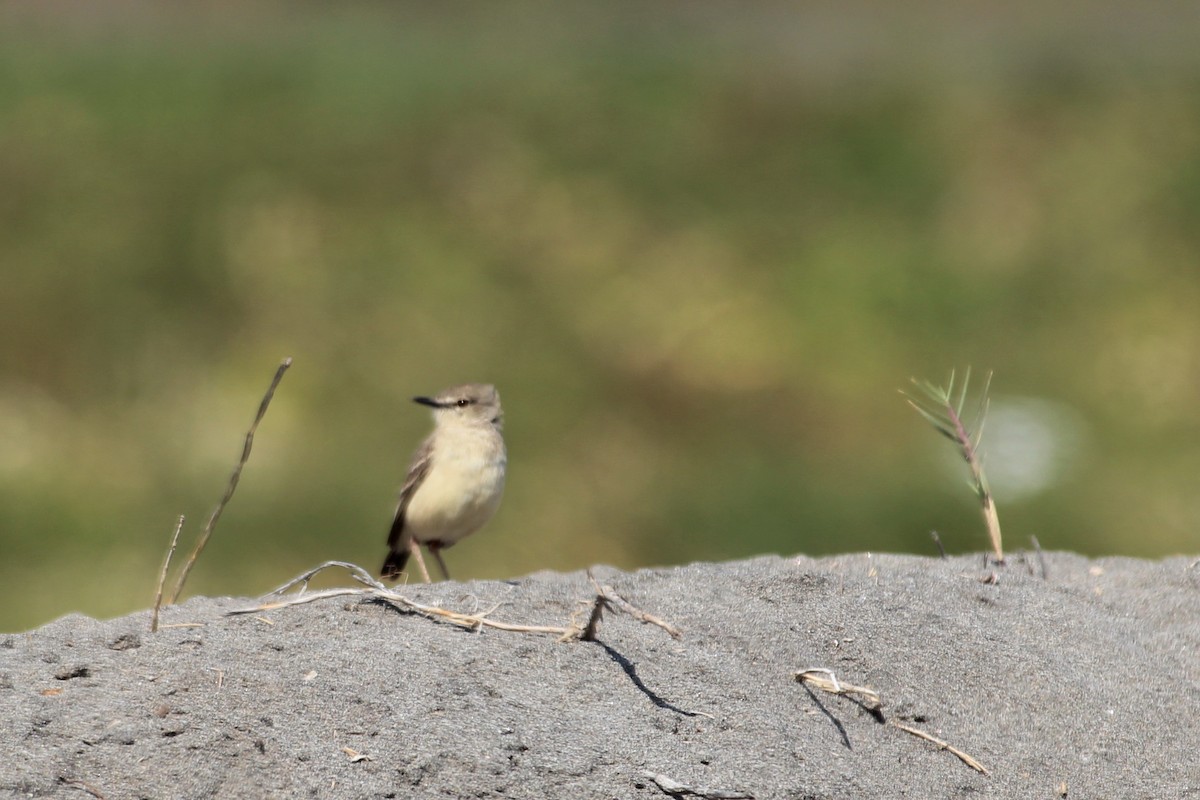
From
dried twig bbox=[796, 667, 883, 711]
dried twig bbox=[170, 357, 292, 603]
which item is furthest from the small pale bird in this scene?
dried twig bbox=[796, 667, 883, 711]

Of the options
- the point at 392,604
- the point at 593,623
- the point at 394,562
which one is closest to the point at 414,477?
the point at 394,562

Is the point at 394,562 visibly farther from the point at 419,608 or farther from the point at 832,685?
the point at 832,685

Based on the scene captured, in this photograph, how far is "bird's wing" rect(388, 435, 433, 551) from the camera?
730 cm

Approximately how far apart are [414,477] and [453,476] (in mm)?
400

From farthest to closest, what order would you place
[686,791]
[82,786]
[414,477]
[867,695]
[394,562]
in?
1. [394,562]
2. [414,477]
3. [867,695]
4. [686,791]
5. [82,786]

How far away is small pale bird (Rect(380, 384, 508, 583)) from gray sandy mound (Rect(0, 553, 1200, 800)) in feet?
7.96

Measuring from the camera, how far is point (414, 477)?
7359mm

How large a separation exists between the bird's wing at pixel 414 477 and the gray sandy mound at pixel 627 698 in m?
2.78

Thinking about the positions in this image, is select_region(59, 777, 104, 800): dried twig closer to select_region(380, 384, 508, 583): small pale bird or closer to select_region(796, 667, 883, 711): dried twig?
select_region(796, 667, 883, 711): dried twig

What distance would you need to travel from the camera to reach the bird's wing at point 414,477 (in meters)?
7.30

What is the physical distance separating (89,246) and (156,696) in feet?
31.8

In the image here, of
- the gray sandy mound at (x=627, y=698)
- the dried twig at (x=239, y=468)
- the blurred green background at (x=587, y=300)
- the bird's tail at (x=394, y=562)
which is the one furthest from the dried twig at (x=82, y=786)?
the blurred green background at (x=587, y=300)

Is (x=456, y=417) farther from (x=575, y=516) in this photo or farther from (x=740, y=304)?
(x=740, y=304)

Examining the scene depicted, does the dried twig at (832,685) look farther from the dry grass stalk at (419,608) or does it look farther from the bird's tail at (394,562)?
the bird's tail at (394,562)
